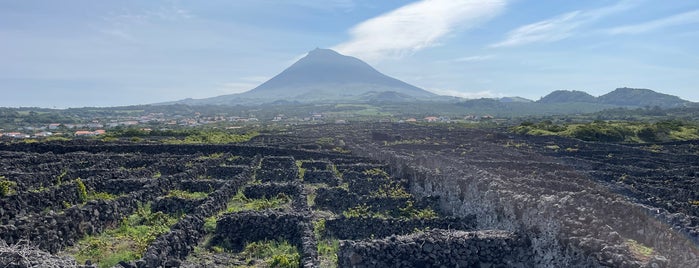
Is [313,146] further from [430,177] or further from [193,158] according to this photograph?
[430,177]

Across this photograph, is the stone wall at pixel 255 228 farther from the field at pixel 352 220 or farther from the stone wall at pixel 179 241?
the stone wall at pixel 179 241

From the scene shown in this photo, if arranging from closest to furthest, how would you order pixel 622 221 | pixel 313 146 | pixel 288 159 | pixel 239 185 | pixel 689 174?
1. pixel 622 221
2. pixel 239 185
3. pixel 689 174
4. pixel 288 159
5. pixel 313 146

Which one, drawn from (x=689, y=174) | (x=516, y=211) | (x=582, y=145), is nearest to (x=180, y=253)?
(x=516, y=211)

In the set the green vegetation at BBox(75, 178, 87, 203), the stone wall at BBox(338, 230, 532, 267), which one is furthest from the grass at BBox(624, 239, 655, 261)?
the green vegetation at BBox(75, 178, 87, 203)

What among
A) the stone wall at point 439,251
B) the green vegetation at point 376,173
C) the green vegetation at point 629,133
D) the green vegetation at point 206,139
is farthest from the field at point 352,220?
the green vegetation at point 629,133

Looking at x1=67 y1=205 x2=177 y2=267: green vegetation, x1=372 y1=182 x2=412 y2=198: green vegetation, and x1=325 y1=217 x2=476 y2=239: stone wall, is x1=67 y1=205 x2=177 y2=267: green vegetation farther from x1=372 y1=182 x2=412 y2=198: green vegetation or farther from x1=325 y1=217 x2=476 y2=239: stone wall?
x1=372 y1=182 x2=412 y2=198: green vegetation

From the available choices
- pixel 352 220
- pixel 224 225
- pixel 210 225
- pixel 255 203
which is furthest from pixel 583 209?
pixel 255 203
